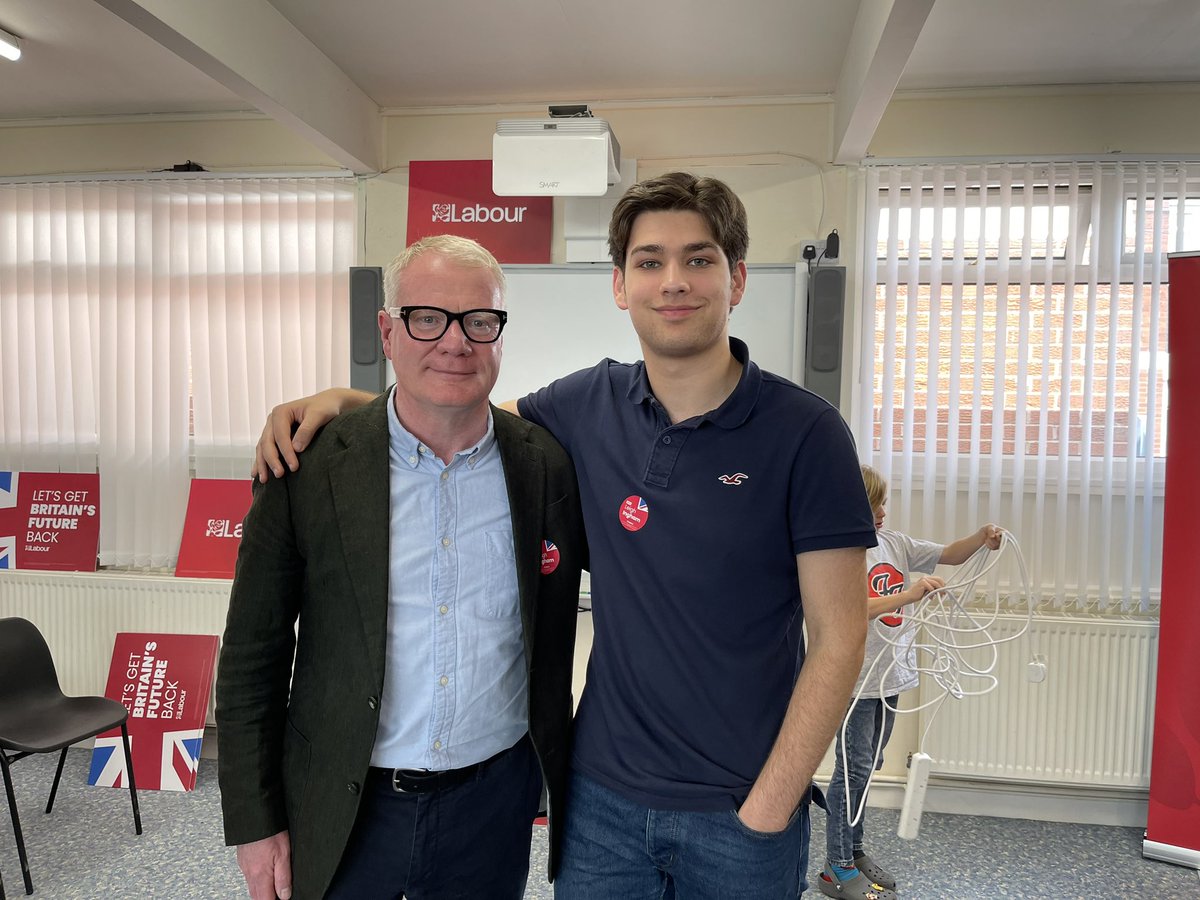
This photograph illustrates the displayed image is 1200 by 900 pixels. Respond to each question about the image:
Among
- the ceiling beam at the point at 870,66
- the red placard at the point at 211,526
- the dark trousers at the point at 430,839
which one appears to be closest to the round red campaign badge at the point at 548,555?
the dark trousers at the point at 430,839

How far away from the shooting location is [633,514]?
4.50ft

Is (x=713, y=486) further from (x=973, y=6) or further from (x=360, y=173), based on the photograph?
(x=360, y=173)

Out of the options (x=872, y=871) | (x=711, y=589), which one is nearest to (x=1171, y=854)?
(x=872, y=871)

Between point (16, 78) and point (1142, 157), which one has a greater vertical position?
point (16, 78)

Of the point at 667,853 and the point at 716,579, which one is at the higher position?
the point at 716,579

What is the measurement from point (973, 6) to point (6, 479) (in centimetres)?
476

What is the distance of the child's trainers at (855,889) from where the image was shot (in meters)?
2.85

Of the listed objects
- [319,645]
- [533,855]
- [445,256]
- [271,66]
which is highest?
[271,66]

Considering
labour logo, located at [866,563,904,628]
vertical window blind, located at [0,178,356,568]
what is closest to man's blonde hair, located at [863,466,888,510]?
labour logo, located at [866,563,904,628]

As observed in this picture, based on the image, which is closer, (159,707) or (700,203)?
(700,203)

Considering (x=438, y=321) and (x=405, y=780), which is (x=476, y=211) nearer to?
(x=438, y=321)

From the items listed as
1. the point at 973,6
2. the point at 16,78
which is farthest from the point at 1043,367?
the point at 16,78

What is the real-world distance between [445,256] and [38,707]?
9.63 feet

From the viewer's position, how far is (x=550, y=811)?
144cm
